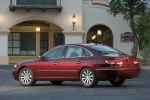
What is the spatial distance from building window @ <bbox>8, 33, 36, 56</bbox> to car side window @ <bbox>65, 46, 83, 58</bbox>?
826 inches

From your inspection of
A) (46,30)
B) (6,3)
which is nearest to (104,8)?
(46,30)

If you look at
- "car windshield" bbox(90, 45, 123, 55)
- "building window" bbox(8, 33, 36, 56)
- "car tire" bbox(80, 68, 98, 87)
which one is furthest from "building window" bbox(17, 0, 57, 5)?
"car tire" bbox(80, 68, 98, 87)

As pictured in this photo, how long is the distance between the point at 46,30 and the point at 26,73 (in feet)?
68.5

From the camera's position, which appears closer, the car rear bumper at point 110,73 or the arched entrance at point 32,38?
the car rear bumper at point 110,73

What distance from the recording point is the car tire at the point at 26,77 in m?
16.5

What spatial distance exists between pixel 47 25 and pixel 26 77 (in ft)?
68.8

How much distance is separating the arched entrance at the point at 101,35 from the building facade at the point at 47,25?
0.41 m

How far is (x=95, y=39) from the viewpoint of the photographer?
140ft

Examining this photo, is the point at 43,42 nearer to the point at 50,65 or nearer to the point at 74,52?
the point at 50,65

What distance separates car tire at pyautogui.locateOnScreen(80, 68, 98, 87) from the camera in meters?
14.9

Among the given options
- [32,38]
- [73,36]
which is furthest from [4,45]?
[73,36]

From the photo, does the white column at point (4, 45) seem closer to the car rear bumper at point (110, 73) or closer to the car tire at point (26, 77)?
the car tire at point (26, 77)

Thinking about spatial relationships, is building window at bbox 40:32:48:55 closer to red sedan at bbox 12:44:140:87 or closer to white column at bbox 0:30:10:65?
white column at bbox 0:30:10:65

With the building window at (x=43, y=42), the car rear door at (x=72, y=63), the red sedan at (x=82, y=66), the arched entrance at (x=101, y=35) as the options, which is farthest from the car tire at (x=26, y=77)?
the arched entrance at (x=101, y=35)
